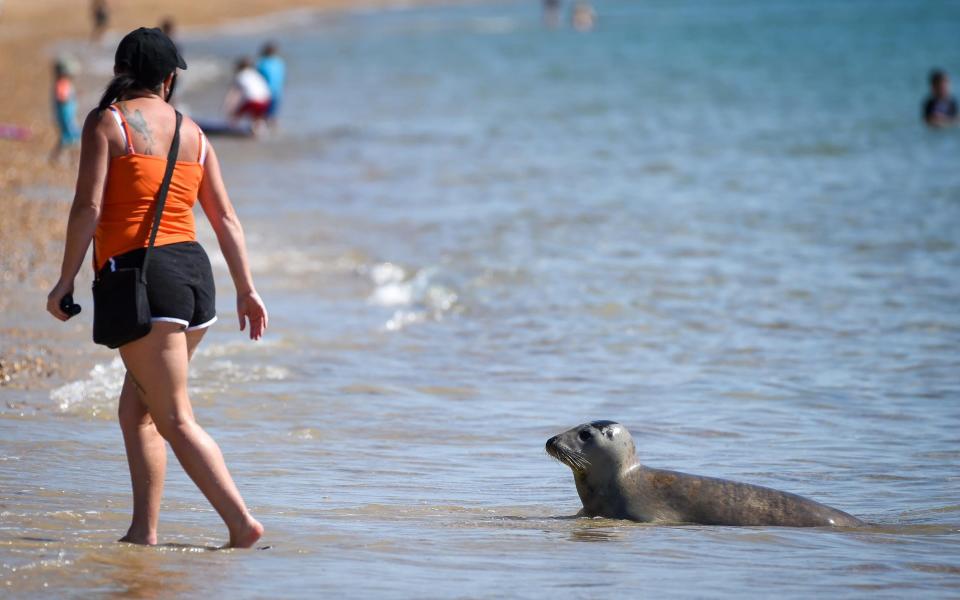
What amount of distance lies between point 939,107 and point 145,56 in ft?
74.2

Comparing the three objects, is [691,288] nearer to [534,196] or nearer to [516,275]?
[516,275]

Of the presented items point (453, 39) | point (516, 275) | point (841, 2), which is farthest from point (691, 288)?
point (841, 2)

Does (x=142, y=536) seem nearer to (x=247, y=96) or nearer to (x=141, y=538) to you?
(x=141, y=538)

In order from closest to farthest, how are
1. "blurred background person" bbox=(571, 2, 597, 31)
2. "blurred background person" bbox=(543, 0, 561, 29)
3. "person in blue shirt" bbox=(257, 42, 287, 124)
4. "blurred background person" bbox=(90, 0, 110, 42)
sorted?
"person in blue shirt" bbox=(257, 42, 287, 124), "blurred background person" bbox=(90, 0, 110, 42), "blurred background person" bbox=(571, 2, 597, 31), "blurred background person" bbox=(543, 0, 561, 29)

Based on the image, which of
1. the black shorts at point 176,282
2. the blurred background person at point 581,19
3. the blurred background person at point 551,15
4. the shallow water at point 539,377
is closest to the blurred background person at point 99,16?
the shallow water at point 539,377

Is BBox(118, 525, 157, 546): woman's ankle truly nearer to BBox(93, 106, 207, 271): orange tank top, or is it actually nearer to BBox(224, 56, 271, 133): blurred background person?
BBox(93, 106, 207, 271): orange tank top

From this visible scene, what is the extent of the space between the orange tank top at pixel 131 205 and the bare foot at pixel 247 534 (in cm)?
102

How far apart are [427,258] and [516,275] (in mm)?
1165

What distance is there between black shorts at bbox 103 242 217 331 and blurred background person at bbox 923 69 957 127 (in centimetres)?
2196

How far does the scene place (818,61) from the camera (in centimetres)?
4559

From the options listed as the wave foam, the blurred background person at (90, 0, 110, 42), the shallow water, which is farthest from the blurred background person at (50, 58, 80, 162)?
the blurred background person at (90, 0, 110, 42)

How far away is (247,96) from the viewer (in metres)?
23.1

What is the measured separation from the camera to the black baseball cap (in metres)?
4.77

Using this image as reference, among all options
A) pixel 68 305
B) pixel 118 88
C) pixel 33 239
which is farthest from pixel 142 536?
pixel 33 239
